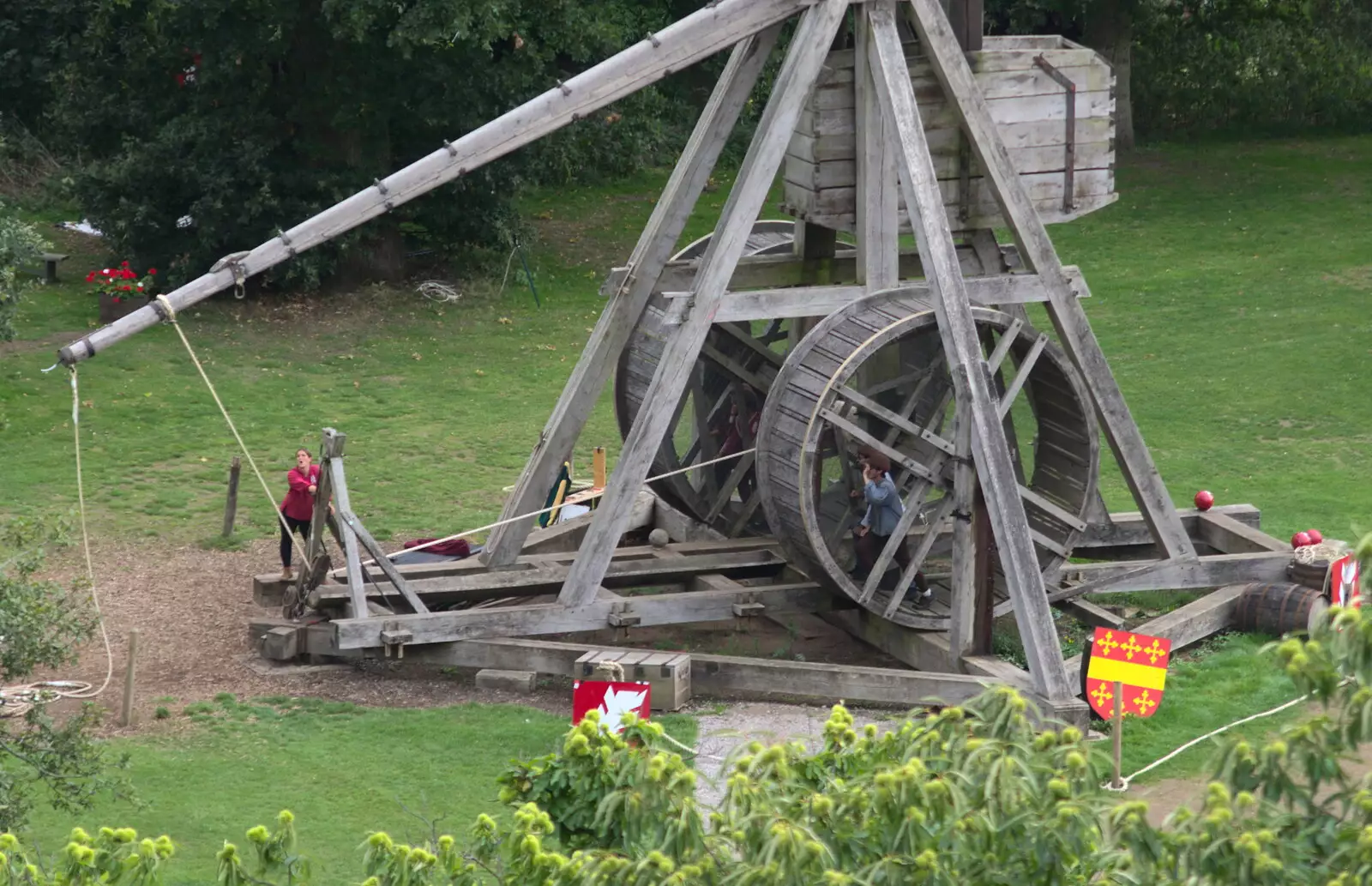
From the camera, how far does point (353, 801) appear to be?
10.4 metres

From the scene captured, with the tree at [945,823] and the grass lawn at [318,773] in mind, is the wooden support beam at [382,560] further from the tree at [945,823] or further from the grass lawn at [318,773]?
the tree at [945,823]

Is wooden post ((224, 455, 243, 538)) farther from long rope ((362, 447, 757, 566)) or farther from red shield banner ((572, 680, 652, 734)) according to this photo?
red shield banner ((572, 680, 652, 734))

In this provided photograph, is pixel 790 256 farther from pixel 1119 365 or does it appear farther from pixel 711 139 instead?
pixel 1119 365

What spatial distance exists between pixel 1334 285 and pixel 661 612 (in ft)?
49.5

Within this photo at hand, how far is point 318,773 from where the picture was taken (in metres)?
10.8

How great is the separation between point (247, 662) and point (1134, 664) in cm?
580

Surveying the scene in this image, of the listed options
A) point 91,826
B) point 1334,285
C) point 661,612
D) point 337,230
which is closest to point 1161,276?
point 1334,285

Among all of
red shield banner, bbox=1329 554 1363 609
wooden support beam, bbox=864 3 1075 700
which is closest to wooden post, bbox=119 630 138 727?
wooden support beam, bbox=864 3 1075 700

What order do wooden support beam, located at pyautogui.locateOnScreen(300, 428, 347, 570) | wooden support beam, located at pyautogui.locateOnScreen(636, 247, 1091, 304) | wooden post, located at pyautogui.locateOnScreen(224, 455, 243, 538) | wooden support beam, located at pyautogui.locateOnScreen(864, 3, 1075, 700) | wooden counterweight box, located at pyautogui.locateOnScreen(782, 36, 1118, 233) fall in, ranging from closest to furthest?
1. wooden support beam, located at pyautogui.locateOnScreen(864, 3, 1075, 700)
2. wooden support beam, located at pyautogui.locateOnScreen(300, 428, 347, 570)
3. wooden counterweight box, located at pyautogui.locateOnScreen(782, 36, 1118, 233)
4. wooden support beam, located at pyautogui.locateOnScreen(636, 247, 1091, 304)
5. wooden post, located at pyautogui.locateOnScreen(224, 455, 243, 538)

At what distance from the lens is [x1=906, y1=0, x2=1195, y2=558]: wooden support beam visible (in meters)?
12.5

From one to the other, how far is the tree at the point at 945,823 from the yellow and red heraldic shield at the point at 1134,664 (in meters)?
5.27

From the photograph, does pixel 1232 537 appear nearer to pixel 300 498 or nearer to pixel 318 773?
pixel 300 498

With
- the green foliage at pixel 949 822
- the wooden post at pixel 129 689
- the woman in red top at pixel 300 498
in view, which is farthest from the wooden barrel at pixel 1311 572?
the green foliage at pixel 949 822

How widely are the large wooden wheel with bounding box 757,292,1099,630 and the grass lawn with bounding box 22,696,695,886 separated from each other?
1664 millimetres
